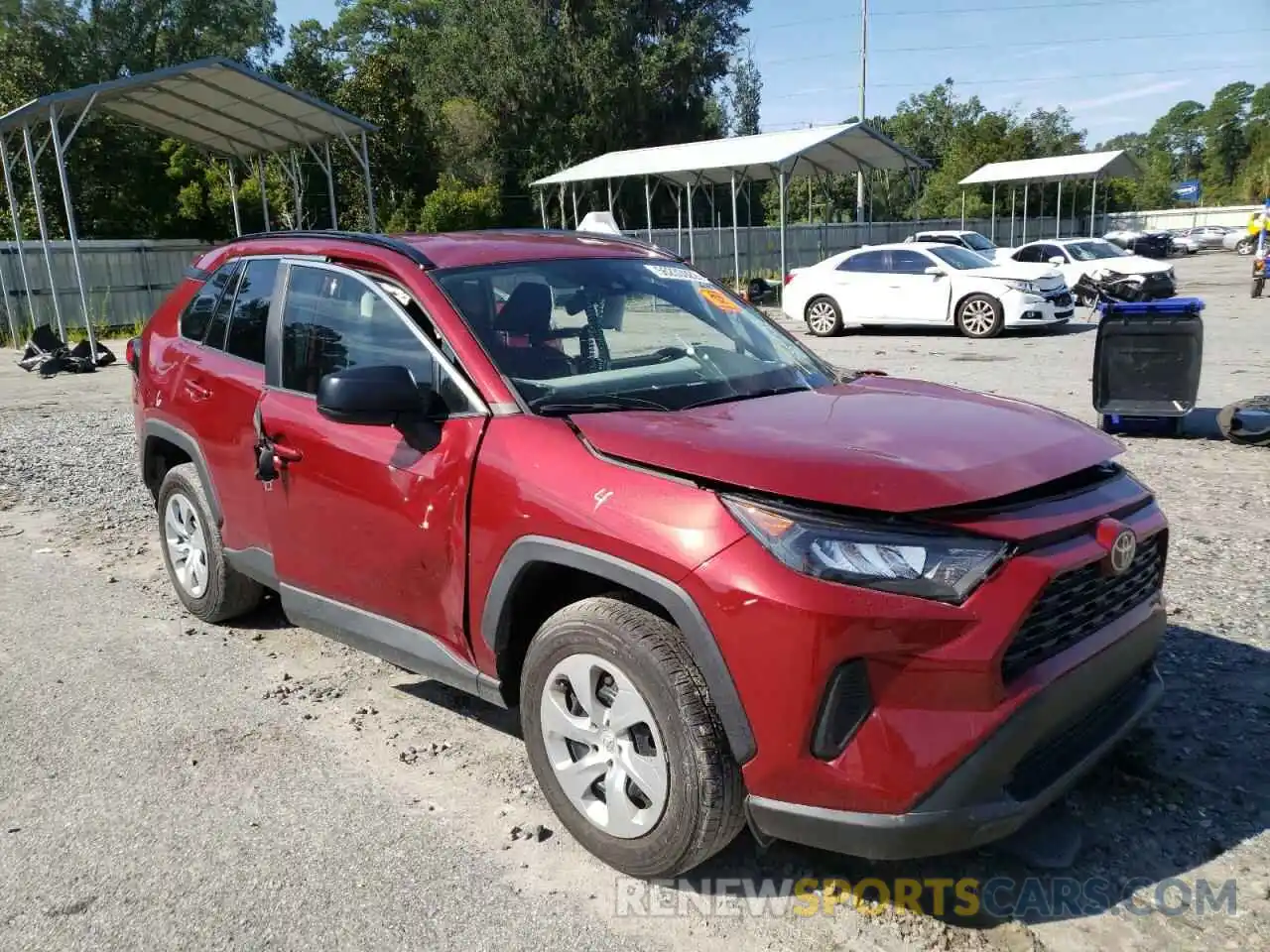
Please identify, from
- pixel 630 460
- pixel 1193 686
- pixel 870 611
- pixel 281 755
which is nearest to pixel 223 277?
pixel 281 755

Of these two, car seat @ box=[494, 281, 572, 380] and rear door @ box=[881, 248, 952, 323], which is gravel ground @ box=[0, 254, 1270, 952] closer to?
car seat @ box=[494, 281, 572, 380]

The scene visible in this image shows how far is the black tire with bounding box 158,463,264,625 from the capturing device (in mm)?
4570

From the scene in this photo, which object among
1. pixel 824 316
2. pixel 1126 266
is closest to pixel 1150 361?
pixel 824 316

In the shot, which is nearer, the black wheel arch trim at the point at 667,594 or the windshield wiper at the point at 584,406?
the black wheel arch trim at the point at 667,594

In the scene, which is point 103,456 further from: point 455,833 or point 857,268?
point 857,268

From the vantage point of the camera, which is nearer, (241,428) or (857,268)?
(241,428)

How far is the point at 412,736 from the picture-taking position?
12.2 ft

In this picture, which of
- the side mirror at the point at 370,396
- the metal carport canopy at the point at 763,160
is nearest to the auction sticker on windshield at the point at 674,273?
the side mirror at the point at 370,396

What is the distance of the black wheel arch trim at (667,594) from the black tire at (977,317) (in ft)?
51.6

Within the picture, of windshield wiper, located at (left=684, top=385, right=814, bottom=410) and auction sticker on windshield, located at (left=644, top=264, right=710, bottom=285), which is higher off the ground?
auction sticker on windshield, located at (left=644, top=264, right=710, bottom=285)

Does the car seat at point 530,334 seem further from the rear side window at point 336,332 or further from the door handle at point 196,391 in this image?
the door handle at point 196,391

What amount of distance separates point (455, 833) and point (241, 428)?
197 centimetres

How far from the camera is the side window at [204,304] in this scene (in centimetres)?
461

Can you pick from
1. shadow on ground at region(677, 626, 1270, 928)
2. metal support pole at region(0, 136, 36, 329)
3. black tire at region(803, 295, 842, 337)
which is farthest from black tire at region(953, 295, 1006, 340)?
metal support pole at region(0, 136, 36, 329)
